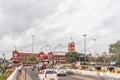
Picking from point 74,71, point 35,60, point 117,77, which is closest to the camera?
point 117,77

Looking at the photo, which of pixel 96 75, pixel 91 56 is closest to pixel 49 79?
pixel 96 75

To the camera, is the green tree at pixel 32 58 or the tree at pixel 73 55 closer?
the green tree at pixel 32 58

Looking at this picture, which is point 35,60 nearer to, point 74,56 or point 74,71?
point 74,56

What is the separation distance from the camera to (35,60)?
173875 millimetres

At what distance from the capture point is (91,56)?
650 ft

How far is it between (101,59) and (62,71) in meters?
131

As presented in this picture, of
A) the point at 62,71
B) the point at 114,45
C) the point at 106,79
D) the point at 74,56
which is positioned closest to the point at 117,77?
the point at 106,79

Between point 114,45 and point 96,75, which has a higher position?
point 114,45

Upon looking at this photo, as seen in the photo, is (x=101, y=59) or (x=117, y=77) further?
(x=101, y=59)

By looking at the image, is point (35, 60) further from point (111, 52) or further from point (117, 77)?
point (117, 77)

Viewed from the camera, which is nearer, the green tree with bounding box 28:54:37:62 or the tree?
the green tree with bounding box 28:54:37:62

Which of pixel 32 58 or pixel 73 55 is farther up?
pixel 73 55

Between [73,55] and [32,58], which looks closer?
[73,55]

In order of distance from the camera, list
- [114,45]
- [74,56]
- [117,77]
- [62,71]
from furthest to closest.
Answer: [74,56], [114,45], [62,71], [117,77]
